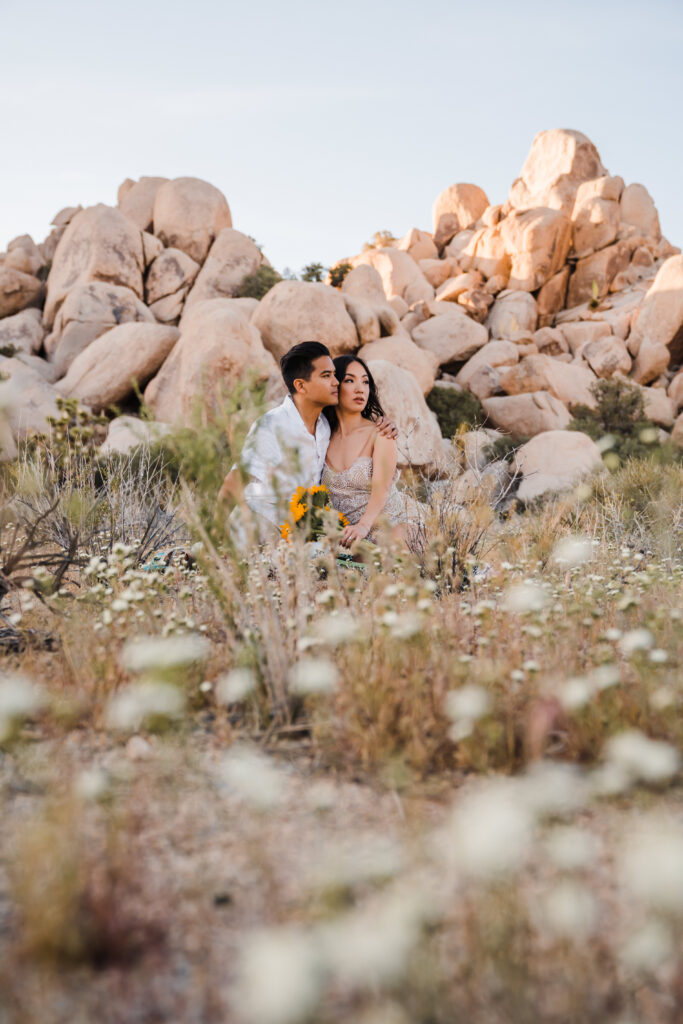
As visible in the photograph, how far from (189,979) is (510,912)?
0.60m

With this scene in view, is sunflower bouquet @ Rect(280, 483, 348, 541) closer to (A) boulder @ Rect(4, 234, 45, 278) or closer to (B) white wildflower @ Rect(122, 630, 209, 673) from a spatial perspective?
(B) white wildflower @ Rect(122, 630, 209, 673)

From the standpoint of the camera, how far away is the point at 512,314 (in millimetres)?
22625

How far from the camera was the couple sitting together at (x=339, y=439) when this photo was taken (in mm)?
4605

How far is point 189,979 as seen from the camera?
1200 millimetres

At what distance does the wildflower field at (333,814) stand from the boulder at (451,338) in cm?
1599

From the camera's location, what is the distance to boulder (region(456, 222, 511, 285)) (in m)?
25.2

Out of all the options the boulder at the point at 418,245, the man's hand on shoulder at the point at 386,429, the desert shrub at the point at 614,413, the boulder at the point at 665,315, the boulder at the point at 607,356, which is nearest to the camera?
the man's hand on shoulder at the point at 386,429

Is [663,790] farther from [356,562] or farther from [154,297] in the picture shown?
[154,297]

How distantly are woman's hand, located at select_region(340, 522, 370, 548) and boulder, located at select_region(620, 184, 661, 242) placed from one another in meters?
25.5

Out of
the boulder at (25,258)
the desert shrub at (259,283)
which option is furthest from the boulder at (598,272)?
the boulder at (25,258)

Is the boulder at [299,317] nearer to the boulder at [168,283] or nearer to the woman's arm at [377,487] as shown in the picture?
the boulder at [168,283]

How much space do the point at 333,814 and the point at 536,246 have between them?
2607cm

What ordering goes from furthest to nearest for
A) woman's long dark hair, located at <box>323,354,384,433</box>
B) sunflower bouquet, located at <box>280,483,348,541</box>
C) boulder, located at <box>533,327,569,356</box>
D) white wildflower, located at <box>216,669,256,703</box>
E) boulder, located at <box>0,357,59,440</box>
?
boulder, located at <box>533,327,569,356</box>, boulder, located at <box>0,357,59,440</box>, woman's long dark hair, located at <box>323,354,384,433</box>, sunflower bouquet, located at <box>280,483,348,541</box>, white wildflower, located at <box>216,669,256,703</box>

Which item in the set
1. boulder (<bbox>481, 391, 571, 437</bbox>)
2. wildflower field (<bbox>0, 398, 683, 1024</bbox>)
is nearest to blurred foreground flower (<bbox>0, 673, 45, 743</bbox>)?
wildflower field (<bbox>0, 398, 683, 1024</bbox>)
